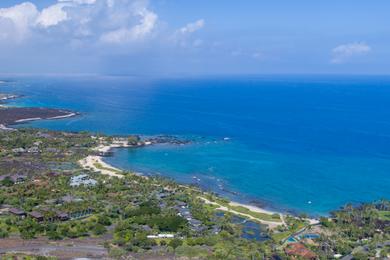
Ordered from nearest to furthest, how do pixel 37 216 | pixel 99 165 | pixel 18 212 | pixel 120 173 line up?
pixel 37 216 → pixel 18 212 → pixel 120 173 → pixel 99 165

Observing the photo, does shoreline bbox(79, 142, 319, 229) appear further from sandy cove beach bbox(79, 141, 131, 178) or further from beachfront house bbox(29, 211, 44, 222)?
beachfront house bbox(29, 211, 44, 222)

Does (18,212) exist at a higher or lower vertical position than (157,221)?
lower

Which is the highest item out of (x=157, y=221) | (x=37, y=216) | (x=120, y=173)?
(x=157, y=221)

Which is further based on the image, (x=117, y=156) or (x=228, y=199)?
(x=117, y=156)

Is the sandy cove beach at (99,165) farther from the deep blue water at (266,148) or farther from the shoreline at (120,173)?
the deep blue water at (266,148)

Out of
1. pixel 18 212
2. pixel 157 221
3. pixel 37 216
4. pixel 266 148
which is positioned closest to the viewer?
pixel 157 221

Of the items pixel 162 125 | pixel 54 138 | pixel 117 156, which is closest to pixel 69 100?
pixel 162 125

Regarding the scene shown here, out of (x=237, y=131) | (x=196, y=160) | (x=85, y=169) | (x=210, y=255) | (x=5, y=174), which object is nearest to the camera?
(x=210, y=255)

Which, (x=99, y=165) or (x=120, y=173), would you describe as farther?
(x=99, y=165)

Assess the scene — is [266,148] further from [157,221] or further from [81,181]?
[157,221]

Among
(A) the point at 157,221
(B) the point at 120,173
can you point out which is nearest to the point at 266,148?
(B) the point at 120,173

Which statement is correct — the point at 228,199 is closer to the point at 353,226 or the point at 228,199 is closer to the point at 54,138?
the point at 353,226
